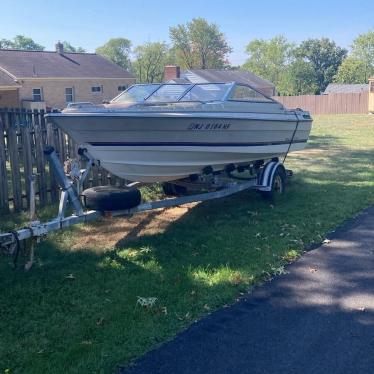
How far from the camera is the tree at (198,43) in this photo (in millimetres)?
79500

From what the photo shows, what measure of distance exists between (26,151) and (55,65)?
3724 cm

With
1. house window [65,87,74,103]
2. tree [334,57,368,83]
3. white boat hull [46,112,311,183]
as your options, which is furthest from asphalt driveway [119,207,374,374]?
tree [334,57,368,83]

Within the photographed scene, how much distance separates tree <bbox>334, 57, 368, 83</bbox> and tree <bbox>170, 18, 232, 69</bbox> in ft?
66.8

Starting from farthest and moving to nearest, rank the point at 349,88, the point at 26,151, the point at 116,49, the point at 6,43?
the point at 6,43, the point at 116,49, the point at 349,88, the point at 26,151

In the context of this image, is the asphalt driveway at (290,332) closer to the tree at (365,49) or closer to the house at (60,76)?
the house at (60,76)

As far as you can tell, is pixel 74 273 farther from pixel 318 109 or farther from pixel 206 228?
pixel 318 109

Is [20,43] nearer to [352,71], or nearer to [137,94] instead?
[352,71]

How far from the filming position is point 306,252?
5.79 metres

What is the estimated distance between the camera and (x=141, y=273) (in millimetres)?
5160

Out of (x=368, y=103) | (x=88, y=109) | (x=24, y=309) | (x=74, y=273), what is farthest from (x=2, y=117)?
(x=368, y=103)

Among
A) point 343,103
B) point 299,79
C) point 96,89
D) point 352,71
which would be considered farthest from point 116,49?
point 343,103

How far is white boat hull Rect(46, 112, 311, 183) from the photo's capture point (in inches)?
235

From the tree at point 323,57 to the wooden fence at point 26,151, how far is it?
8398cm

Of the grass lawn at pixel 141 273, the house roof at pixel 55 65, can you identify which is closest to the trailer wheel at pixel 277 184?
the grass lawn at pixel 141 273
